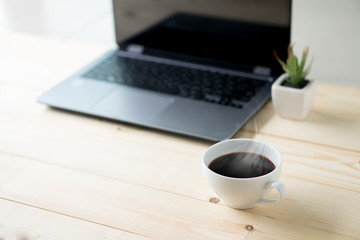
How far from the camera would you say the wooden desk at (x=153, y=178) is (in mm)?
715

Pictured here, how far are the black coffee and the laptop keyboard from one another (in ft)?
0.81

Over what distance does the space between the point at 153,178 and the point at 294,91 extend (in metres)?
0.33

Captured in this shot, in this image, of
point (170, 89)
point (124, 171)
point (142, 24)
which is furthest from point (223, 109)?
point (142, 24)

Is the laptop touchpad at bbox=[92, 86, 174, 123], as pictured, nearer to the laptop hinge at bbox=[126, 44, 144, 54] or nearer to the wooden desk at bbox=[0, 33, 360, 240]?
the wooden desk at bbox=[0, 33, 360, 240]

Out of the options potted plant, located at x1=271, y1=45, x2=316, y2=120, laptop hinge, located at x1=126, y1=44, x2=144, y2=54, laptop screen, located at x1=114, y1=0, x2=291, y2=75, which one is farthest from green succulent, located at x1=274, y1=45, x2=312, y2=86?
laptop hinge, located at x1=126, y1=44, x2=144, y2=54

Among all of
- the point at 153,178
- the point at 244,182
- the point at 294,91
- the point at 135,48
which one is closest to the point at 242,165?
the point at 244,182

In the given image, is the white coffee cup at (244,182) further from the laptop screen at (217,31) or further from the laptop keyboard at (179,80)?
the laptop screen at (217,31)

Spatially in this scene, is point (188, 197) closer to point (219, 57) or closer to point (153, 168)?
point (153, 168)

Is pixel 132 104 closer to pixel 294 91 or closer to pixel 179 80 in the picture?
pixel 179 80

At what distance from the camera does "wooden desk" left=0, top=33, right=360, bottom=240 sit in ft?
2.35

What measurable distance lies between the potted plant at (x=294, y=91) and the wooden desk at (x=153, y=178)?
0.02 metres

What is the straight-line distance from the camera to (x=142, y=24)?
121 cm

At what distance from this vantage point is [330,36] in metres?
1.20

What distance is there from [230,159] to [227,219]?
0.09 m
